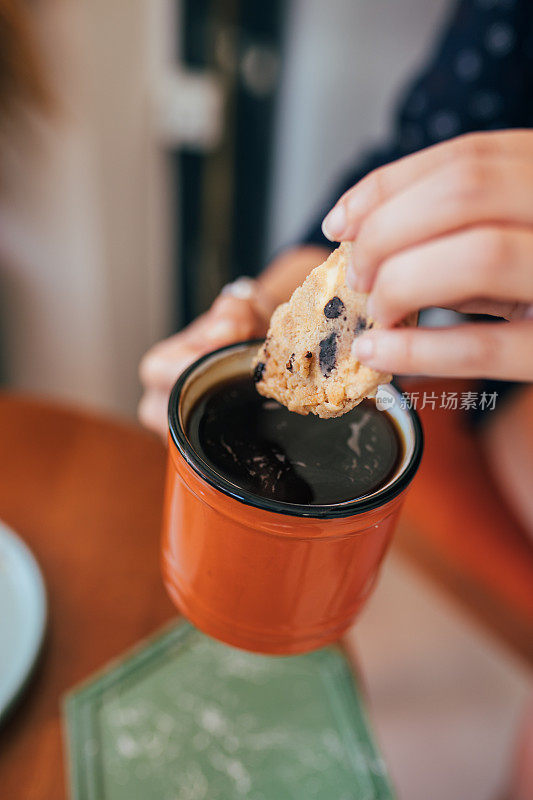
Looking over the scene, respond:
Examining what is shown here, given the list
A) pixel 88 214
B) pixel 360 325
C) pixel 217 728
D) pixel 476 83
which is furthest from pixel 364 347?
pixel 88 214

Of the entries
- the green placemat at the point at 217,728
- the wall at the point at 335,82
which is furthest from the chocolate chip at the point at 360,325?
the wall at the point at 335,82

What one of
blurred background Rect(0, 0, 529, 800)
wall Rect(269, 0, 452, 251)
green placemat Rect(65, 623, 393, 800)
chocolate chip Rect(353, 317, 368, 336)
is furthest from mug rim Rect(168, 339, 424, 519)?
wall Rect(269, 0, 452, 251)

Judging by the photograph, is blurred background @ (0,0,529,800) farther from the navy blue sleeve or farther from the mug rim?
the mug rim

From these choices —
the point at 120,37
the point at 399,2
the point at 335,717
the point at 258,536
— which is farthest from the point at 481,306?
the point at 399,2

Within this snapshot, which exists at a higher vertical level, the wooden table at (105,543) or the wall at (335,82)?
the wall at (335,82)

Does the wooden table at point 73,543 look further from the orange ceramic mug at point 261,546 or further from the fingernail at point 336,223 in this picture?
the fingernail at point 336,223

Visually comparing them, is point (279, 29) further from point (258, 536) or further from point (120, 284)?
point (258, 536)
